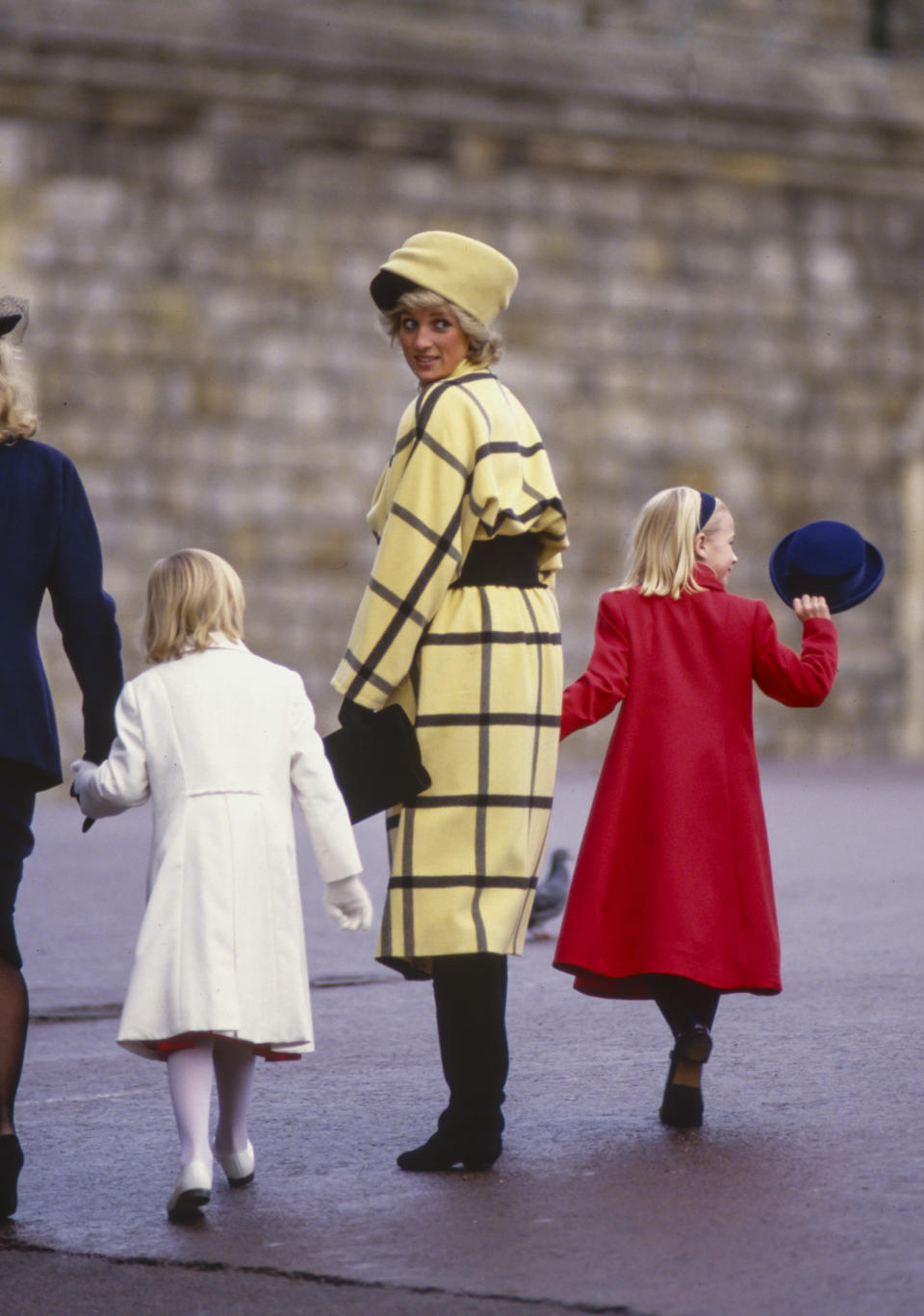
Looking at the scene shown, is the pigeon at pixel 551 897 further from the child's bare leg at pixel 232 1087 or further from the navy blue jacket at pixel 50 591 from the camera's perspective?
the navy blue jacket at pixel 50 591

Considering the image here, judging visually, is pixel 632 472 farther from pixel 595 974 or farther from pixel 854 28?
A: pixel 595 974

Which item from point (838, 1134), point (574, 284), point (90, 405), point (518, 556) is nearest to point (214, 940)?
point (518, 556)

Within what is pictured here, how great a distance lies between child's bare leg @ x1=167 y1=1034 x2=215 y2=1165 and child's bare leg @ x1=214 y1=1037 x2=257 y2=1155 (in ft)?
0.19

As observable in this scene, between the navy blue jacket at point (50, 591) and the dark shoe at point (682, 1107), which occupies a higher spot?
the navy blue jacket at point (50, 591)

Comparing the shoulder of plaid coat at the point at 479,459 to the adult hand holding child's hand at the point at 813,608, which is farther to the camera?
the adult hand holding child's hand at the point at 813,608

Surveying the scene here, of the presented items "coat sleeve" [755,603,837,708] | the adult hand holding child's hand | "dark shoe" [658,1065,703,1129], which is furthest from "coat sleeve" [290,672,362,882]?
the adult hand holding child's hand

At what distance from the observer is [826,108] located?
17.7 m

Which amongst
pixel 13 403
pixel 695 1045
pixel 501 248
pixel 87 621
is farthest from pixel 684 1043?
pixel 501 248

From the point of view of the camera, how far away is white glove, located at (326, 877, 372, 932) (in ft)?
13.5

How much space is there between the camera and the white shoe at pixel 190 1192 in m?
3.93

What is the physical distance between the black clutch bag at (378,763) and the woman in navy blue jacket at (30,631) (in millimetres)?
446

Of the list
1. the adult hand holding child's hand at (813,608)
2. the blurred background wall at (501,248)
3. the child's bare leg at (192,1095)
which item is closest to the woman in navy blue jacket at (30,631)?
the child's bare leg at (192,1095)

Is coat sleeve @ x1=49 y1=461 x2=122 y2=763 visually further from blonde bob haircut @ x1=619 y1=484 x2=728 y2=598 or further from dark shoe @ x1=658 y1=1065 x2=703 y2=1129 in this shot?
dark shoe @ x1=658 y1=1065 x2=703 y2=1129

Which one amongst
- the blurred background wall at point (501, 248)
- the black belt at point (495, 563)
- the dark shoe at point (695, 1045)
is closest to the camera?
the black belt at point (495, 563)
